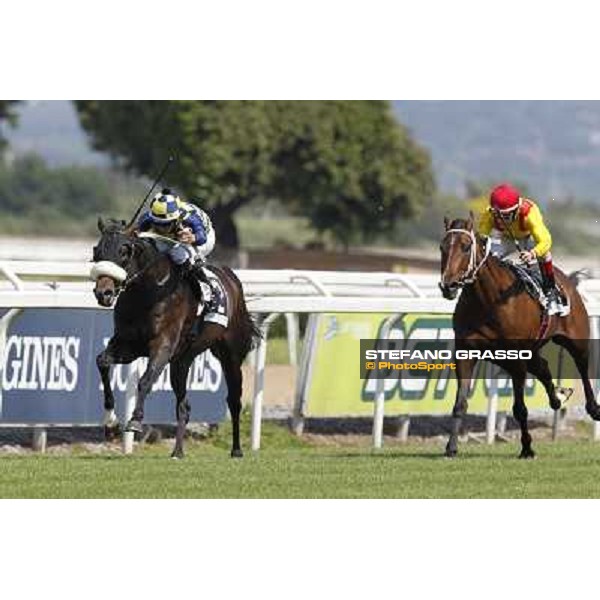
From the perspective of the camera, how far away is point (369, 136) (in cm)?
4506

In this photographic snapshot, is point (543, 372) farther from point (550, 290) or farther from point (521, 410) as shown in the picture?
point (550, 290)

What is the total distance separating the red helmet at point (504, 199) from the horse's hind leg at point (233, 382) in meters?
1.80

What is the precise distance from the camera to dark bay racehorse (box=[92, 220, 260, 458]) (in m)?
11.3

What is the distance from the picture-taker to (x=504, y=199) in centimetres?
1227

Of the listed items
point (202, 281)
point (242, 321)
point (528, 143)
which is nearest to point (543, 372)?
point (242, 321)

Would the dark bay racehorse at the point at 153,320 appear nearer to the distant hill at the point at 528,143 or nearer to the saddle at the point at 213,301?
the saddle at the point at 213,301

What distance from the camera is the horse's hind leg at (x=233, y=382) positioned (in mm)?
12578

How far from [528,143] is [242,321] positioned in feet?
441

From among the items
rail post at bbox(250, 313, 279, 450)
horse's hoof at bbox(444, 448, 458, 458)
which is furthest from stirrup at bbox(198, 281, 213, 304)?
horse's hoof at bbox(444, 448, 458, 458)

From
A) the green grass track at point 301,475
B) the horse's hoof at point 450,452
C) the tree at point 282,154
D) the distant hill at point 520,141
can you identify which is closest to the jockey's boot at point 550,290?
the green grass track at point 301,475

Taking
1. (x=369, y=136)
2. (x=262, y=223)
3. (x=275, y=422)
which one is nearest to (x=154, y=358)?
(x=275, y=422)

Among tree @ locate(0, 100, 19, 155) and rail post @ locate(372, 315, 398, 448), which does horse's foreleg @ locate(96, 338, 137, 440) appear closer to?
rail post @ locate(372, 315, 398, 448)

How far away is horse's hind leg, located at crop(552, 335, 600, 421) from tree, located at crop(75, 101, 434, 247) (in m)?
28.6

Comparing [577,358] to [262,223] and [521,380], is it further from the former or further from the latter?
[262,223]
